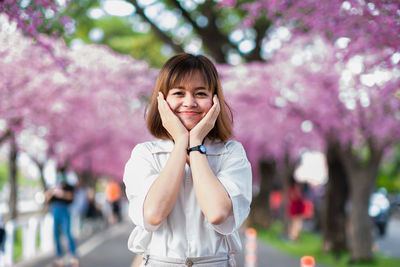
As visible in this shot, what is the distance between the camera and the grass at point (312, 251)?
44.7ft

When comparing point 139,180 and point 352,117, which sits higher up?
point 352,117

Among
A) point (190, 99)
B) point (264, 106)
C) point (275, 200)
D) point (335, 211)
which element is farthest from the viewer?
point (275, 200)

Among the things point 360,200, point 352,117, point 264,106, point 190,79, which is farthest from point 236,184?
point 264,106

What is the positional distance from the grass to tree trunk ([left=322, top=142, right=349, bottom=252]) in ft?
0.97

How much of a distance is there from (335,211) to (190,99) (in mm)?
13501

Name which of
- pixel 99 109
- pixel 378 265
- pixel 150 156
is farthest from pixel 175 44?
pixel 150 156

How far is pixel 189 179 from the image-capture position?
2.65 meters

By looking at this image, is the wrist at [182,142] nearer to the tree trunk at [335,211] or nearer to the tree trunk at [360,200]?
the tree trunk at [360,200]

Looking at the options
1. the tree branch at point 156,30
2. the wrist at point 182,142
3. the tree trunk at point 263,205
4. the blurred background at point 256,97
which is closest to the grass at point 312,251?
the blurred background at point 256,97

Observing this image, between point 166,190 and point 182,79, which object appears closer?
point 166,190

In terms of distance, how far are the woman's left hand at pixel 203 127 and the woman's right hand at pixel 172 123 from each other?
3cm

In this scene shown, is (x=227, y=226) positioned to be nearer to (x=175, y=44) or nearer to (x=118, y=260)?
(x=118, y=260)

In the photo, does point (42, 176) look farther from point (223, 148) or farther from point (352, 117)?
point (223, 148)

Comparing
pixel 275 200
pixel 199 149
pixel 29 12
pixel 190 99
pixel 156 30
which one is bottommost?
pixel 275 200
